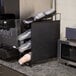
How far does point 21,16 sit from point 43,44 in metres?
0.42

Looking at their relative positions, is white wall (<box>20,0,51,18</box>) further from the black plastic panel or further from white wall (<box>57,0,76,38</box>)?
the black plastic panel

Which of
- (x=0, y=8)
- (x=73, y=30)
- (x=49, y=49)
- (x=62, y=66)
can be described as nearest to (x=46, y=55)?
(x=49, y=49)

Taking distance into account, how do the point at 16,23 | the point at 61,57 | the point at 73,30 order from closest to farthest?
1. the point at 73,30
2. the point at 61,57
3. the point at 16,23

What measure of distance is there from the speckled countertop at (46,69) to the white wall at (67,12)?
14.4 inches

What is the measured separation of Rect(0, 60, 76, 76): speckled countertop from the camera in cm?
131

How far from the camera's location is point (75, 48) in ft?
4.64

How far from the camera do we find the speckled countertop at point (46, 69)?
131 cm

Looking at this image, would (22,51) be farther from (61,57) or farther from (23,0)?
(23,0)

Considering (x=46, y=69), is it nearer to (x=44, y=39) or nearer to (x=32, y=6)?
(x=44, y=39)

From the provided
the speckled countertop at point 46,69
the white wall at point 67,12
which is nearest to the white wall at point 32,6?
the white wall at point 67,12

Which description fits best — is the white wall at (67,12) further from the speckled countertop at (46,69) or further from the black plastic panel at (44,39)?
the speckled countertop at (46,69)

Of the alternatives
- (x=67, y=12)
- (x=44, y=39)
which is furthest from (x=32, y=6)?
(x=44, y=39)

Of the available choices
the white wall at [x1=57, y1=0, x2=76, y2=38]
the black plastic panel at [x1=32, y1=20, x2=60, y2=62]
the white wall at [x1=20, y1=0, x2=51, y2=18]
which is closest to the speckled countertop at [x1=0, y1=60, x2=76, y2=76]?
the black plastic panel at [x1=32, y1=20, x2=60, y2=62]

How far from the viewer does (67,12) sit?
1752 mm
